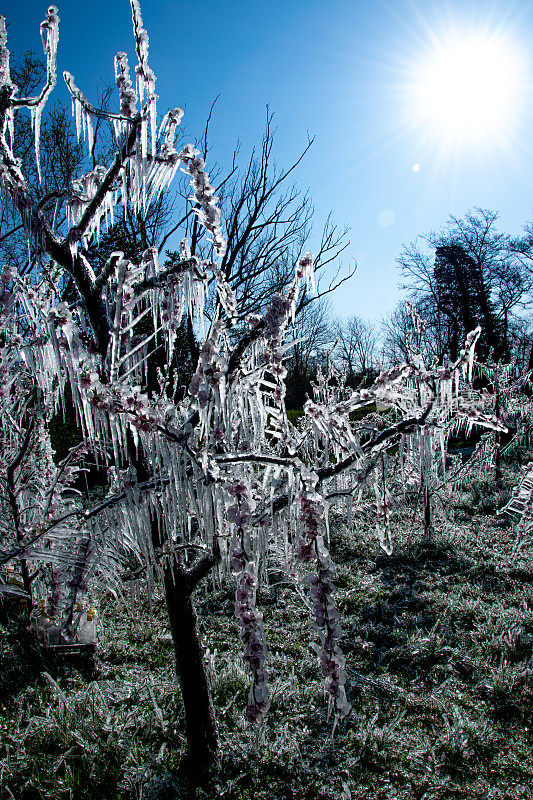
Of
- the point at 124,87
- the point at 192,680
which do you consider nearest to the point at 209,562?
the point at 192,680

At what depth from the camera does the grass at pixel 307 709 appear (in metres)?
2.72

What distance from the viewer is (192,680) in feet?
9.23

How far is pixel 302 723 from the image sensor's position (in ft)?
10.8

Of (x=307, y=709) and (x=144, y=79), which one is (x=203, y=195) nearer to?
(x=144, y=79)

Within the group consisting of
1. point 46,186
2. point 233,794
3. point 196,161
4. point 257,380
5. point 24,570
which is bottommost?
point 233,794

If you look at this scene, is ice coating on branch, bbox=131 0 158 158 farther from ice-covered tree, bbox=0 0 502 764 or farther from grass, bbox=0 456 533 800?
grass, bbox=0 456 533 800

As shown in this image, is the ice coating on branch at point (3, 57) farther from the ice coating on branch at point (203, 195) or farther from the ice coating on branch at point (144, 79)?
the ice coating on branch at point (203, 195)

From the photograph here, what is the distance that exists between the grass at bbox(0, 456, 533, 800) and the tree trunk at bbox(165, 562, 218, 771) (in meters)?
0.15

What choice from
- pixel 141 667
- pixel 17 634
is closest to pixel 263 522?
pixel 141 667

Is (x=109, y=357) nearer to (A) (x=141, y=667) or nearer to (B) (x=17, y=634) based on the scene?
(A) (x=141, y=667)

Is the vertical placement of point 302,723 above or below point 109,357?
below

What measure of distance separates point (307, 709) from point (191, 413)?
283 centimetres

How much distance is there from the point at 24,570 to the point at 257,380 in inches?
140

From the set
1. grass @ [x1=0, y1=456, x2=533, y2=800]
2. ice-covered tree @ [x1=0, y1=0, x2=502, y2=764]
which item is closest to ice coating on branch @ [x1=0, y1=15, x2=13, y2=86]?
ice-covered tree @ [x1=0, y1=0, x2=502, y2=764]
